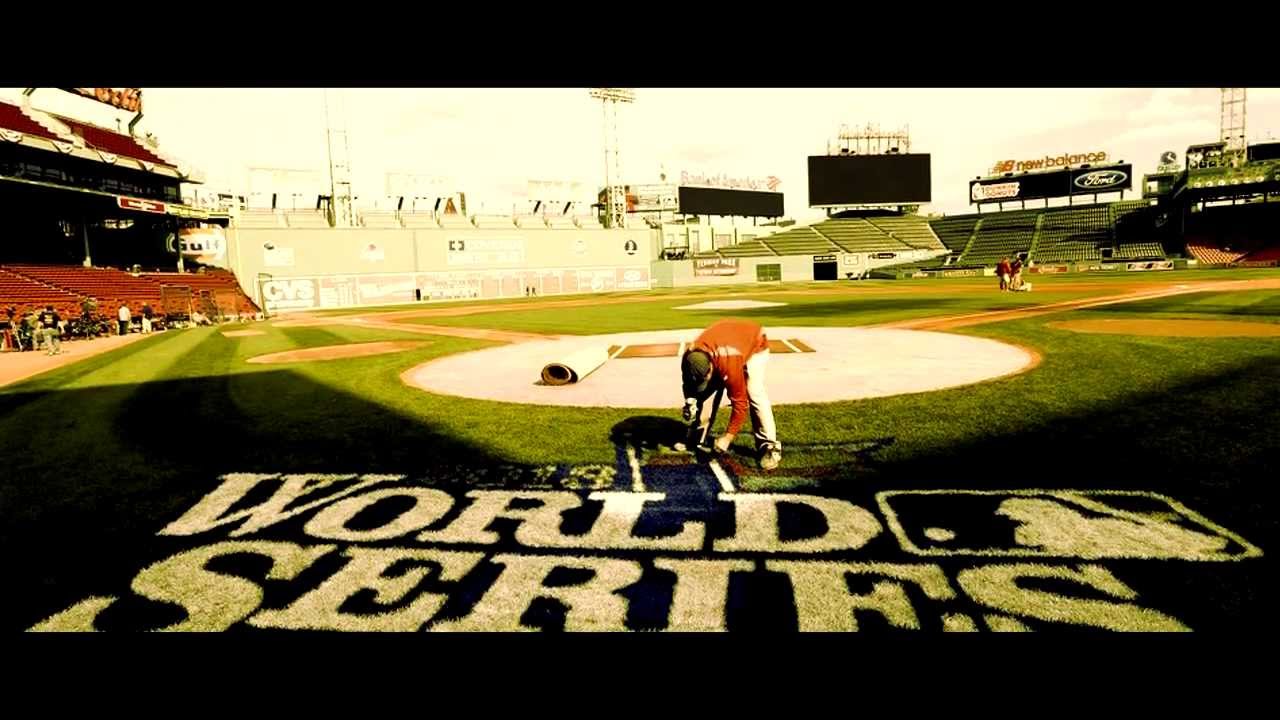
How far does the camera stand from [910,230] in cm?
8588

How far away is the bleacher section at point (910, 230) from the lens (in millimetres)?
83062

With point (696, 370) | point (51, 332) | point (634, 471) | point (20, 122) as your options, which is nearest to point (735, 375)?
point (696, 370)

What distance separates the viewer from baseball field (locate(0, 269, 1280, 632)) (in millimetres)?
4117

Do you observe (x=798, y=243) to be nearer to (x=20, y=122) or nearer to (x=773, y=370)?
(x=20, y=122)

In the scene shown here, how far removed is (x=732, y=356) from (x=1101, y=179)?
302ft

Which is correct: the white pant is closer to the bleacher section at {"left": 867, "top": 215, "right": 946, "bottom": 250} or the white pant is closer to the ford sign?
the bleacher section at {"left": 867, "top": 215, "right": 946, "bottom": 250}

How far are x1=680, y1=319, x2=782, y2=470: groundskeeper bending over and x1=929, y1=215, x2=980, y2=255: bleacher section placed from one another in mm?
82748

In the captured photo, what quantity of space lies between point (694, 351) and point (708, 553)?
2.18m

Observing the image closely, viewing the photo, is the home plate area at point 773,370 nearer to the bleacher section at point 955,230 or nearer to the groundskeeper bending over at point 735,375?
the groundskeeper bending over at point 735,375

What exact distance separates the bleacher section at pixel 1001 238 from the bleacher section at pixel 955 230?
4.07 ft

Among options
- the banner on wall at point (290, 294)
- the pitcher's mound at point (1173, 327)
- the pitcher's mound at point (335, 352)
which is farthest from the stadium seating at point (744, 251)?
the pitcher's mound at point (335, 352)

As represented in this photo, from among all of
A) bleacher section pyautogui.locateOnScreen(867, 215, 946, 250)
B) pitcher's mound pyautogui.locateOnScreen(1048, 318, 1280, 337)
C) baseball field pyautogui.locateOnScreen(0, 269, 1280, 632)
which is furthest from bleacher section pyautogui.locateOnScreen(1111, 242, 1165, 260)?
baseball field pyautogui.locateOnScreen(0, 269, 1280, 632)
